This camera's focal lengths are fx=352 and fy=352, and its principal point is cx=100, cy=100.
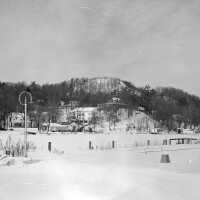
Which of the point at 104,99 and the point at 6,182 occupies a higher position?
the point at 104,99

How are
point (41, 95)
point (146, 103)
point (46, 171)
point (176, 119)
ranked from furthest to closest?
point (146, 103)
point (41, 95)
point (176, 119)
point (46, 171)

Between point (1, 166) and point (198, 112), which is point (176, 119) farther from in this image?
point (1, 166)

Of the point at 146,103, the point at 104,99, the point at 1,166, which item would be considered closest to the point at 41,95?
the point at 104,99

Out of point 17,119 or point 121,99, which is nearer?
point 17,119

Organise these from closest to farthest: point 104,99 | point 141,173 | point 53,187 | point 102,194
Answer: point 102,194 < point 53,187 < point 141,173 < point 104,99

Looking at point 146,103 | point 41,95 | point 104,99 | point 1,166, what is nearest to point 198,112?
point 146,103

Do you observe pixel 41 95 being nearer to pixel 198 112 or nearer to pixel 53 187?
pixel 198 112

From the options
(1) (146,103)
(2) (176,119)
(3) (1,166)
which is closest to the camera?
(3) (1,166)

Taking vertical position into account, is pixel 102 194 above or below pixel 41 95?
below

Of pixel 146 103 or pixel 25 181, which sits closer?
pixel 25 181
